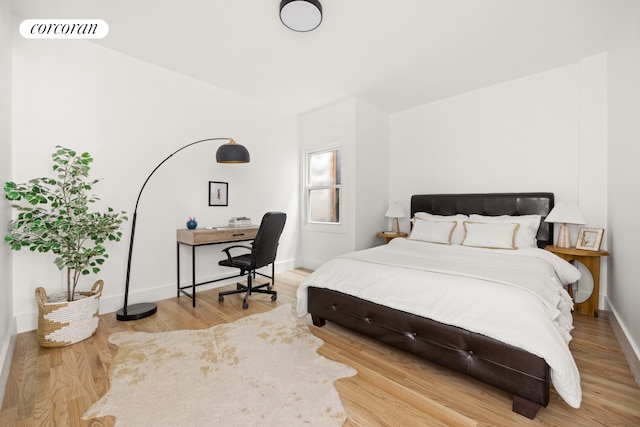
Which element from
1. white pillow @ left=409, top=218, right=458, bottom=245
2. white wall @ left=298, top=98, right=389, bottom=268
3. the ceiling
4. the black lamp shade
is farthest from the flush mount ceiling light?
white pillow @ left=409, top=218, right=458, bottom=245

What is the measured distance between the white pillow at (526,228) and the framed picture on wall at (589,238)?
38 centimetres

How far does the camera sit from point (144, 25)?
2.56 m

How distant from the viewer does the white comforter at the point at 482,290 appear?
1.47 m

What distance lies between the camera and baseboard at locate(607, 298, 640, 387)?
1.84m

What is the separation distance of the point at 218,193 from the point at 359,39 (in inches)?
102

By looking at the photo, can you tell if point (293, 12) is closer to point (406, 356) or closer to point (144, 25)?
point (144, 25)

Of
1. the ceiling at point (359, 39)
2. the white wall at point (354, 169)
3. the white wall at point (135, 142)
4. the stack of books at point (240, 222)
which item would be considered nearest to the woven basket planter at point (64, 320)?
the white wall at point (135, 142)

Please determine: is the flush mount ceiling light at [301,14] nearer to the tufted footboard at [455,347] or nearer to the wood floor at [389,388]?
the tufted footboard at [455,347]

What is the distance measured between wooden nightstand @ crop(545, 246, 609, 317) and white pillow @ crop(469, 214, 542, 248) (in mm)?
226

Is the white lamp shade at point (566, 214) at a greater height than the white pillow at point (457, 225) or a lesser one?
greater

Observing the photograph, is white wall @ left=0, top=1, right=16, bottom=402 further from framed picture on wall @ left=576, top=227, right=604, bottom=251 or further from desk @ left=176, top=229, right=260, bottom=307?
framed picture on wall @ left=576, top=227, right=604, bottom=251

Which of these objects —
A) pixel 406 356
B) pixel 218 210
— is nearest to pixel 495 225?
pixel 406 356

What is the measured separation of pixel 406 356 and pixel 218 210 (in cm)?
298

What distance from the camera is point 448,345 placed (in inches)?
69.3
